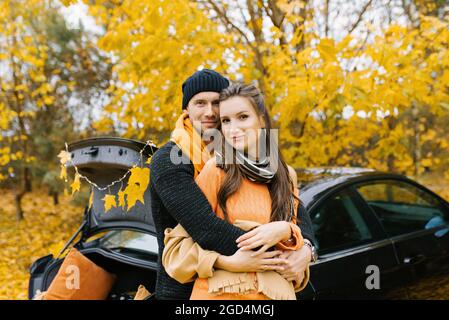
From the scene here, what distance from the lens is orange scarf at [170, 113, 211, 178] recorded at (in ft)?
5.67

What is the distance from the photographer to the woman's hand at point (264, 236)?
1.57 m

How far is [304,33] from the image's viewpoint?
432 centimetres

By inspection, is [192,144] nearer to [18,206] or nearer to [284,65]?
[284,65]

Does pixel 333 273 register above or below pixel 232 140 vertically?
below

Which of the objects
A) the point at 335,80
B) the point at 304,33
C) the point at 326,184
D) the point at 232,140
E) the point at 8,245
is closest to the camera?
the point at 232,140

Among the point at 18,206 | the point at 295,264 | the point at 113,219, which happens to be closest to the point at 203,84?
the point at 295,264

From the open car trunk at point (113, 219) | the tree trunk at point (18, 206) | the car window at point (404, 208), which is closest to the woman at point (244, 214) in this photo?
the open car trunk at point (113, 219)

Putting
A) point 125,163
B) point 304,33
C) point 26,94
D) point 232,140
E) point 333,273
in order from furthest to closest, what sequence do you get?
1. point 26,94
2. point 304,33
3. point 333,273
4. point 125,163
5. point 232,140

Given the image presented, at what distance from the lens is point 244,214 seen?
1646 mm

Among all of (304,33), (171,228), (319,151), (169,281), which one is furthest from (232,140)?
(319,151)

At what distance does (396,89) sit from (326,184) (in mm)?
1274

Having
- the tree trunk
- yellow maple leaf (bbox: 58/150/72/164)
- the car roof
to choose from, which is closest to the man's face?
yellow maple leaf (bbox: 58/150/72/164)
